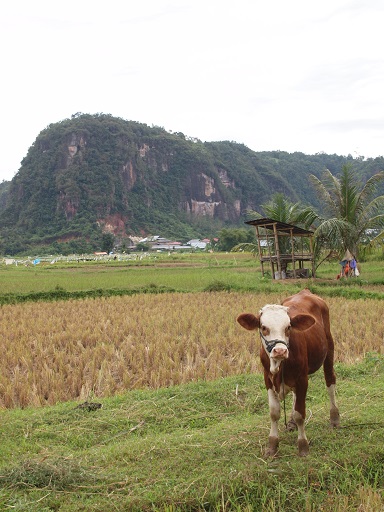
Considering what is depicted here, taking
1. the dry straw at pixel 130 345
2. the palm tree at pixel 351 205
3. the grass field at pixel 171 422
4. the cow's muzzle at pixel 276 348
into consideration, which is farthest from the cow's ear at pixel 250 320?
the palm tree at pixel 351 205

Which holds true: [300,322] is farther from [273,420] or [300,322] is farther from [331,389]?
[331,389]

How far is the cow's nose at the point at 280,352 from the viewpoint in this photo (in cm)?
316

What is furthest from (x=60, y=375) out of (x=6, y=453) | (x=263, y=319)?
(x=263, y=319)

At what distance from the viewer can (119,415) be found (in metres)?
4.84

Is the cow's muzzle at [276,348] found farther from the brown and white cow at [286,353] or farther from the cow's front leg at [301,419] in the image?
the cow's front leg at [301,419]

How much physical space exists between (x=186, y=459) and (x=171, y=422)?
3.68ft

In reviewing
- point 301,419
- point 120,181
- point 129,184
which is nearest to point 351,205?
point 301,419

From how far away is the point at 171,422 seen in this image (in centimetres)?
473

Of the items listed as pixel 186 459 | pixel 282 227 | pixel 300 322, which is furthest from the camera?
pixel 282 227

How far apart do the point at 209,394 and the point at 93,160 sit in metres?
92.8

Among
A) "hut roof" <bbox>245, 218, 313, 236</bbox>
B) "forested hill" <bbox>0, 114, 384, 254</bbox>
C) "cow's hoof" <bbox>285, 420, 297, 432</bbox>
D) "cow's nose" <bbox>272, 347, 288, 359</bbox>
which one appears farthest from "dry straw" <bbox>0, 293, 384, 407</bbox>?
"forested hill" <bbox>0, 114, 384, 254</bbox>

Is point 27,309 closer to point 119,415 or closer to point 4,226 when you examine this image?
point 119,415

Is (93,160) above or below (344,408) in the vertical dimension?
above

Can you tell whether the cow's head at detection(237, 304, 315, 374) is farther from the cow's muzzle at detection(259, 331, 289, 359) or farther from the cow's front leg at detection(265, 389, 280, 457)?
the cow's front leg at detection(265, 389, 280, 457)
